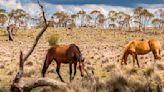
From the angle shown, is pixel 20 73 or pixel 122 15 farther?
pixel 122 15

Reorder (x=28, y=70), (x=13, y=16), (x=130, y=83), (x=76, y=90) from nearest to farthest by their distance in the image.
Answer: (x=76, y=90)
(x=130, y=83)
(x=28, y=70)
(x=13, y=16)

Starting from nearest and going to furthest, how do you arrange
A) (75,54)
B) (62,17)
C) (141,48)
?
(75,54) < (141,48) < (62,17)

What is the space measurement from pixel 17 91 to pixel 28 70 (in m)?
10.7

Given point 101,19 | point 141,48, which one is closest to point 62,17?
point 101,19

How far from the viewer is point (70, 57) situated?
65.1 feet

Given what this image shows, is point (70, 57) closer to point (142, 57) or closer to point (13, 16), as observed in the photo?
point (142, 57)

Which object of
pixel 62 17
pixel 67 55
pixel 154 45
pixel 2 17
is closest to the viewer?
pixel 67 55

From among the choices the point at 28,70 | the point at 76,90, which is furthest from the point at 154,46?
the point at 76,90

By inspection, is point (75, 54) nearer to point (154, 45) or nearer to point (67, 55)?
point (67, 55)

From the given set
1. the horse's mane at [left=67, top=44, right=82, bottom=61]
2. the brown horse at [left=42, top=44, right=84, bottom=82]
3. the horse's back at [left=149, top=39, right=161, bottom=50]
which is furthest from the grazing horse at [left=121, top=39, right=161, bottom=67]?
the horse's mane at [left=67, top=44, right=82, bottom=61]

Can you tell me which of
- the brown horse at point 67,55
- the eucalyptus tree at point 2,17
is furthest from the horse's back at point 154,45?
the eucalyptus tree at point 2,17

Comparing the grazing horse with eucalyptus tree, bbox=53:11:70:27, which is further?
eucalyptus tree, bbox=53:11:70:27

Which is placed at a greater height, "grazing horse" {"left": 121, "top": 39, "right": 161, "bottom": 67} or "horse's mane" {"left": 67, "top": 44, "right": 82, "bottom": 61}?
"horse's mane" {"left": 67, "top": 44, "right": 82, "bottom": 61}

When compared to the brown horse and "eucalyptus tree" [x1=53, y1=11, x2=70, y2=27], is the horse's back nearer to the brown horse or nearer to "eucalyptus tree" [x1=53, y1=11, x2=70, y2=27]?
the brown horse
